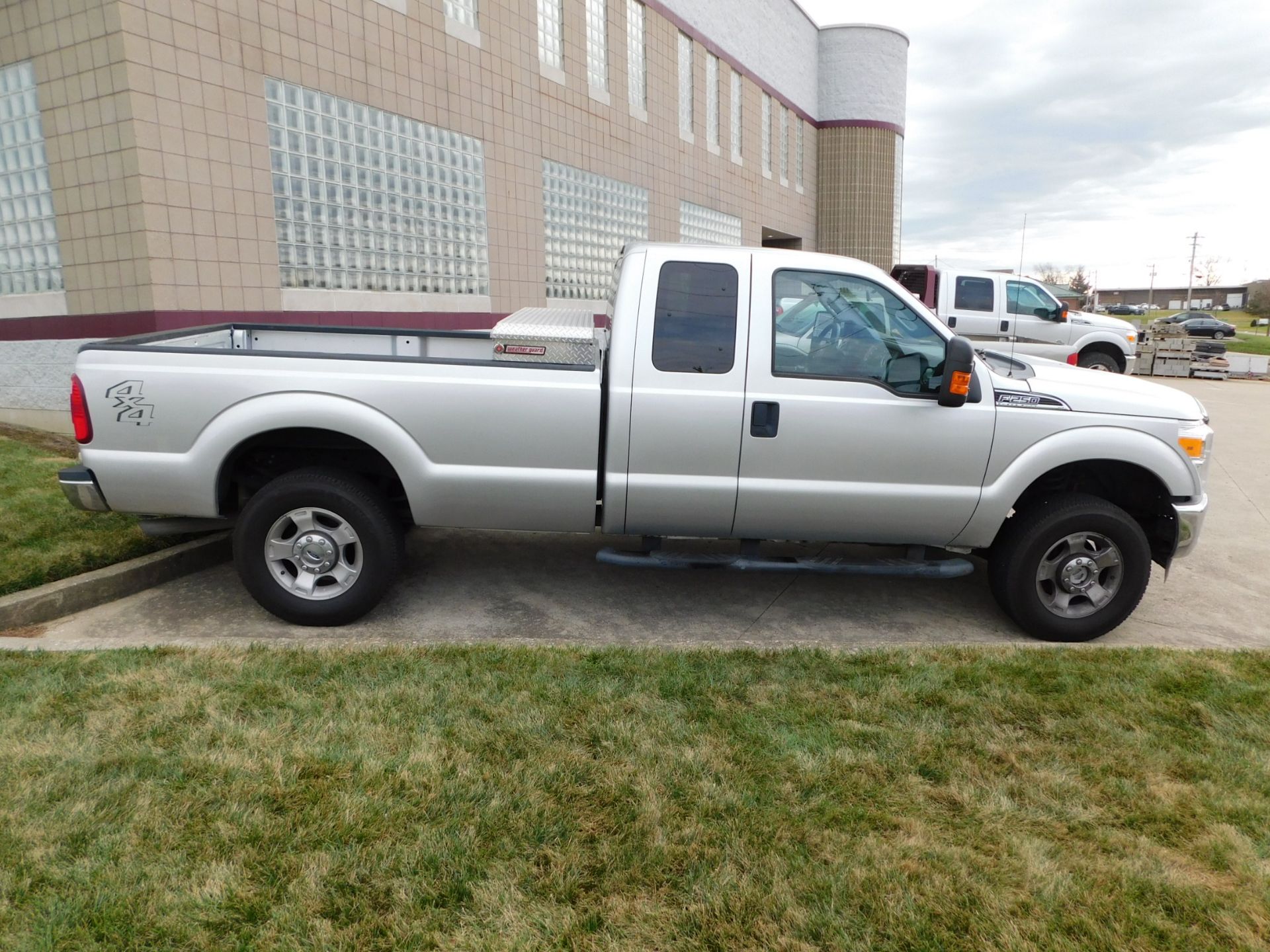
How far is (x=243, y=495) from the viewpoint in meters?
4.82

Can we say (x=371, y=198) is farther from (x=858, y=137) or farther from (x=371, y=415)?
(x=858, y=137)

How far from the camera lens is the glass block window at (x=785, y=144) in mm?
26656

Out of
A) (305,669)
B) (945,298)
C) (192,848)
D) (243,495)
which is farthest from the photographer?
(945,298)

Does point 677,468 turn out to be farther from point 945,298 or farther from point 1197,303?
point 1197,303

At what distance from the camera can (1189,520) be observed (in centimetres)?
463

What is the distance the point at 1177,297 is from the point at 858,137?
359 feet

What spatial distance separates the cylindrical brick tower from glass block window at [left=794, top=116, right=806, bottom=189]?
2.07 meters

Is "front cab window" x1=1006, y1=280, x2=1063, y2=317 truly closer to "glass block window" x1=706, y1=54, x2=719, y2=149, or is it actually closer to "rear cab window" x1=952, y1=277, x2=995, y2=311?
"rear cab window" x1=952, y1=277, x2=995, y2=311

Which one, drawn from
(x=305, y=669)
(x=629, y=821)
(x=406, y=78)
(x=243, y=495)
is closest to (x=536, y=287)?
(x=406, y=78)

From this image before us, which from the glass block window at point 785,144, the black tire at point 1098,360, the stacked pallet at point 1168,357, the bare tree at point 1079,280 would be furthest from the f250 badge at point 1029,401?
the bare tree at point 1079,280

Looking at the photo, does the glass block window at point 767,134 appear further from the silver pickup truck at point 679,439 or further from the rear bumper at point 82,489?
the rear bumper at point 82,489

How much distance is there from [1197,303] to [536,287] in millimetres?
113762

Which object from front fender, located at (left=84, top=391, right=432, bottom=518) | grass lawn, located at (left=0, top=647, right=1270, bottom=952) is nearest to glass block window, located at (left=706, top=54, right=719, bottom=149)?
front fender, located at (left=84, top=391, right=432, bottom=518)

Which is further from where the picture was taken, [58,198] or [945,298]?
[945,298]
